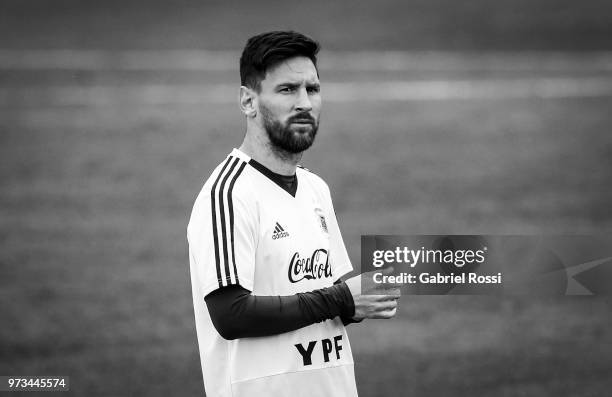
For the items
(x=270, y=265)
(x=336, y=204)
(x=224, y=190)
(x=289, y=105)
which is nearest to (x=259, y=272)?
(x=270, y=265)

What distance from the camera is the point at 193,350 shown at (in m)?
7.21

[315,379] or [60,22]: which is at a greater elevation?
[60,22]

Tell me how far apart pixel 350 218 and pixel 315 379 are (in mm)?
7330

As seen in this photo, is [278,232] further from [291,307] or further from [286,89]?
[286,89]

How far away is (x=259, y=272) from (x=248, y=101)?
0.56 m

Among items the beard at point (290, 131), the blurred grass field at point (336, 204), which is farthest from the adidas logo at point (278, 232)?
the blurred grass field at point (336, 204)

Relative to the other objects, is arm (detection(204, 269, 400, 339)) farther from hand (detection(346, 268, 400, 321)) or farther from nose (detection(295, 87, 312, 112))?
nose (detection(295, 87, 312, 112))

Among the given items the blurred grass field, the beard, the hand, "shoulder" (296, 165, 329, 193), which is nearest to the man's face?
the beard

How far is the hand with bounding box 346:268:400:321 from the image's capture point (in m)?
2.98

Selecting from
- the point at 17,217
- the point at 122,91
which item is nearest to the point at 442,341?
the point at 17,217

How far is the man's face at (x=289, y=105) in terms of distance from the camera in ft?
9.91

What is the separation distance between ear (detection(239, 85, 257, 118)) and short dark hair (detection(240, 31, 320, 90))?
2 cm

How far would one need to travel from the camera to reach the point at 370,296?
2.99 m

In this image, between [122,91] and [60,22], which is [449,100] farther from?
[60,22]
